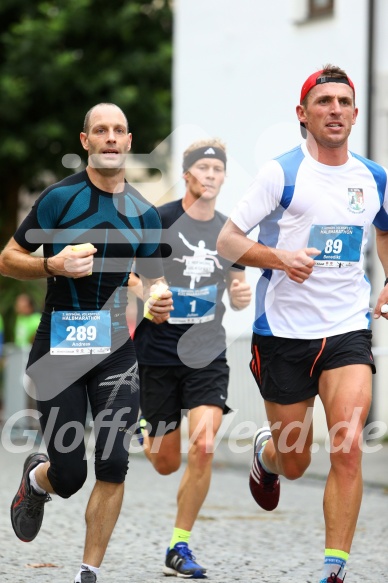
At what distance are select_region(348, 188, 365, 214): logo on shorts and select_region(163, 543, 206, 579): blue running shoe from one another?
2.06 meters

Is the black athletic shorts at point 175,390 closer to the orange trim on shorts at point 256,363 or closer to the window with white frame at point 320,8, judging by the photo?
the orange trim on shorts at point 256,363

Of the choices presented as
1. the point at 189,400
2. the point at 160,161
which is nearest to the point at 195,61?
the point at 160,161

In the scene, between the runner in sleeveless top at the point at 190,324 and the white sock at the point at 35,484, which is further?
the runner in sleeveless top at the point at 190,324

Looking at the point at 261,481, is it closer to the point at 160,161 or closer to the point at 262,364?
the point at 262,364

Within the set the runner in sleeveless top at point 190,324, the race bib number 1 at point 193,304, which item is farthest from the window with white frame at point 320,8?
the race bib number 1 at point 193,304

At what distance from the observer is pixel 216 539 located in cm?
816

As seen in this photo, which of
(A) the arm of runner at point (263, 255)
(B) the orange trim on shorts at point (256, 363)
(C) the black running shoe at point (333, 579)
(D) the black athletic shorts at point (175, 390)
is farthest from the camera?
(D) the black athletic shorts at point (175, 390)

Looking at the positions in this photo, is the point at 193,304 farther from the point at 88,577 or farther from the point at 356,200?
the point at 88,577

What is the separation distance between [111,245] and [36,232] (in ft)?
1.15

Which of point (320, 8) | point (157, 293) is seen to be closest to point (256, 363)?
point (157, 293)

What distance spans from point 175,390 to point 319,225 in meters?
2.01

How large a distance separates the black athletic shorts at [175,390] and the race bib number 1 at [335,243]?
174 cm

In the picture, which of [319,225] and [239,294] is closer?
[319,225]

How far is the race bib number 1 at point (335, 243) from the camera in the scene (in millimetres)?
5984
